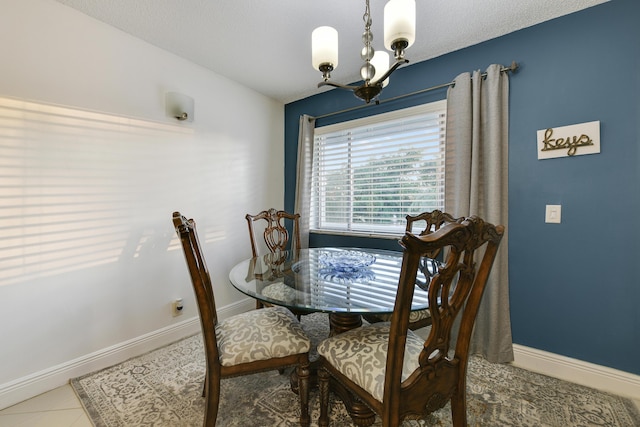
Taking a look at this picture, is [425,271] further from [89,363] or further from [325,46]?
[89,363]

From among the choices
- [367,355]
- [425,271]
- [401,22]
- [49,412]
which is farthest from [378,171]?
[49,412]

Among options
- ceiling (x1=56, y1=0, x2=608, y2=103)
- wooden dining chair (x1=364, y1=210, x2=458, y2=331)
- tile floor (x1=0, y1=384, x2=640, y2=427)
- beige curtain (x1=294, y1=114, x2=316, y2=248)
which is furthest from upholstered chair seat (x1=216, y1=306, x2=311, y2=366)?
ceiling (x1=56, y1=0, x2=608, y2=103)

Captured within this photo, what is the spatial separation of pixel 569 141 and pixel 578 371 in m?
1.50

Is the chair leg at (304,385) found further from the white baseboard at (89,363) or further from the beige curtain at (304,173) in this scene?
the beige curtain at (304,173)

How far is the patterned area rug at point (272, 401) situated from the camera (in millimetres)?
1431

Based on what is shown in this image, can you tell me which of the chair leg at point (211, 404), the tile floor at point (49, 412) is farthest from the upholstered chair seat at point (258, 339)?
the tile floor at point (49, 412)

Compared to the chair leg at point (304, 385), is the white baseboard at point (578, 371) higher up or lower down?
lower down

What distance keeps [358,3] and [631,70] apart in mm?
1692

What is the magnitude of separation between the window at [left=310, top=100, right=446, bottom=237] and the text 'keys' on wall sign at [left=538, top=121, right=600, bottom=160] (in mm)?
668

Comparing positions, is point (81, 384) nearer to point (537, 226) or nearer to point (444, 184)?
point (444, 184)

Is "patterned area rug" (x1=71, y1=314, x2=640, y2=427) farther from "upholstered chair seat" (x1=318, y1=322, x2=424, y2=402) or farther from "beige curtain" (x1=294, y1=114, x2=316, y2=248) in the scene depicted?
"beige curtain" (x1=294, y1=114, x2=316, y2=248)

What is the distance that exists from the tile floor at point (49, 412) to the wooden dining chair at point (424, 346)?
1387 mm

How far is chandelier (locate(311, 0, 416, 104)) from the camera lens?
120cm

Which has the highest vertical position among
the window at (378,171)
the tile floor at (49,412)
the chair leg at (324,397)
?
the window at (378,171)
